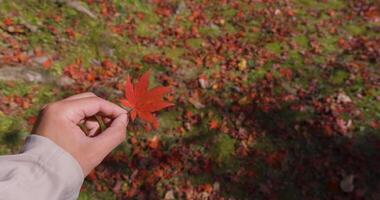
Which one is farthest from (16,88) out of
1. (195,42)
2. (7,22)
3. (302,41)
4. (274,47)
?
(302,41)

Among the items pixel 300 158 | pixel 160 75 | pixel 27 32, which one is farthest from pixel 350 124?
pixel 27 32

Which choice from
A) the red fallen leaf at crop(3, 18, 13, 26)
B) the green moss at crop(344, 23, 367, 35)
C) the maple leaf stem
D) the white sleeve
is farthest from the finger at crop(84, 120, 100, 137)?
A: the green moss at crop(344, 23, 367, 35)

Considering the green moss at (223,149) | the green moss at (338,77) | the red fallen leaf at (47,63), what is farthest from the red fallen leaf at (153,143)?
the green moss at (338,77)

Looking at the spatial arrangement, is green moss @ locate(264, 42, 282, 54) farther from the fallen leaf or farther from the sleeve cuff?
the sleeve cuff

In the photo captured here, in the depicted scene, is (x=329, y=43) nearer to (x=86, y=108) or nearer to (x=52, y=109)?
(x=86, y=108)

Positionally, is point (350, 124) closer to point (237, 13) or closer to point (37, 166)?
point (237, 13)

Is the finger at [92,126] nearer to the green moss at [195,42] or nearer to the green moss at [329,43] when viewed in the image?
the green moss at [195,42]
